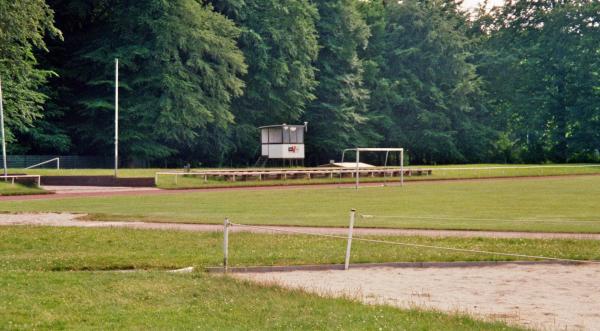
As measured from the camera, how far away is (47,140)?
65.5 meters

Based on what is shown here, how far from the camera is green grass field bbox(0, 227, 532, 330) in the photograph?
12.1 m

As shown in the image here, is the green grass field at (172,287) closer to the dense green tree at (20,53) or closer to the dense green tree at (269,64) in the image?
the dense green tree at (20,53)

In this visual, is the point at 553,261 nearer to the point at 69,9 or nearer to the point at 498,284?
the point at 498,284

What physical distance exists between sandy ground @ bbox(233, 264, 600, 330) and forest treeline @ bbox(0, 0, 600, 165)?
126 feet

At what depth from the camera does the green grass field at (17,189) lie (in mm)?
41844

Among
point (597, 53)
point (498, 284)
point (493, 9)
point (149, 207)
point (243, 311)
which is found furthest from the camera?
point (493, 9)

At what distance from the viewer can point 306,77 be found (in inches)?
3226

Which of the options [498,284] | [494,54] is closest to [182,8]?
[494,54]

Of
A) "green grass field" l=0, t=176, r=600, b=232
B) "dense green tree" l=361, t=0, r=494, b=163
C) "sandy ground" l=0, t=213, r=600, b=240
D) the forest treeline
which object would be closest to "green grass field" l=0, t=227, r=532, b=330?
"sandy ground" l=0, t=213, r=600, b=240

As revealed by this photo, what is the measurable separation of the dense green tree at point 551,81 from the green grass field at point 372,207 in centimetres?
4988

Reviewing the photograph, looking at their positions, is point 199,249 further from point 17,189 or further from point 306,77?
point 306,77

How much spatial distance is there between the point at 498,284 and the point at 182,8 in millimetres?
53423

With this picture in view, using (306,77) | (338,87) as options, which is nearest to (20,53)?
(306,77)

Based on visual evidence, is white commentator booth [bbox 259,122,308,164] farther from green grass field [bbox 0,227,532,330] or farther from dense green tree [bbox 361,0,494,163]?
green grass field [bbox 0,227,532,330]
